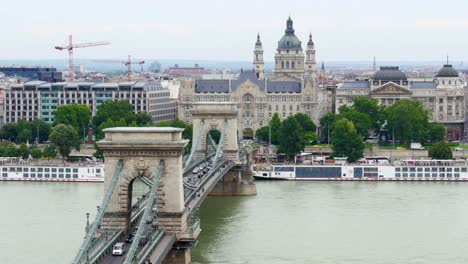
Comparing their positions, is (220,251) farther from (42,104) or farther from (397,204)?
(42,104)

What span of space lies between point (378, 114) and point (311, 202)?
25.8 m


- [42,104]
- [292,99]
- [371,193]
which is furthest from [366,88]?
[371,193]

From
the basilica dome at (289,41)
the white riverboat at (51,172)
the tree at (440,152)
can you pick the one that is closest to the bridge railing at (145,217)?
the white riverboat at (51,172)

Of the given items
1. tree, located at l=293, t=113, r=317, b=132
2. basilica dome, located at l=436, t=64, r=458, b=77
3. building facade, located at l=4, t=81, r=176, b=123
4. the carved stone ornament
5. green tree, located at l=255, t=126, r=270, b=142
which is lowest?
the carved stone ornament

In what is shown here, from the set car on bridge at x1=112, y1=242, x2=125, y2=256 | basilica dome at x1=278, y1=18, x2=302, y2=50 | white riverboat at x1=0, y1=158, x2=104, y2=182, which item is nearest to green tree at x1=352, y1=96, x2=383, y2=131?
basilica dome at x1=278, y1=18, x2=302, y2=50

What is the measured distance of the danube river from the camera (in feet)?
97.6

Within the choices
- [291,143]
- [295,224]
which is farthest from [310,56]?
[295,224]

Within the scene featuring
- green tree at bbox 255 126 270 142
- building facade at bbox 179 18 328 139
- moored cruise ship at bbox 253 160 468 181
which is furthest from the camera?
building facade at bbox 179 18 328 139

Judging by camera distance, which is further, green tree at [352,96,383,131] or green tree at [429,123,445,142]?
A: green tree at [352,96,383,131]

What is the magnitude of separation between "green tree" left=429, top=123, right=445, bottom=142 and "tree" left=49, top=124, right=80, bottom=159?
1800 centimetres

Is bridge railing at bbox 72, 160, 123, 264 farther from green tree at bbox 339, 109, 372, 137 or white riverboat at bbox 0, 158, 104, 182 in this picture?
green tree at bbox 339, 109, 372, 137

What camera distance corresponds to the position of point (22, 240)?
31.2m

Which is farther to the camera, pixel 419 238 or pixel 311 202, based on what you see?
pixel 311 202

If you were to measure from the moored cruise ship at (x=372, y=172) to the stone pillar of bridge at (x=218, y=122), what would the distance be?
190cm
